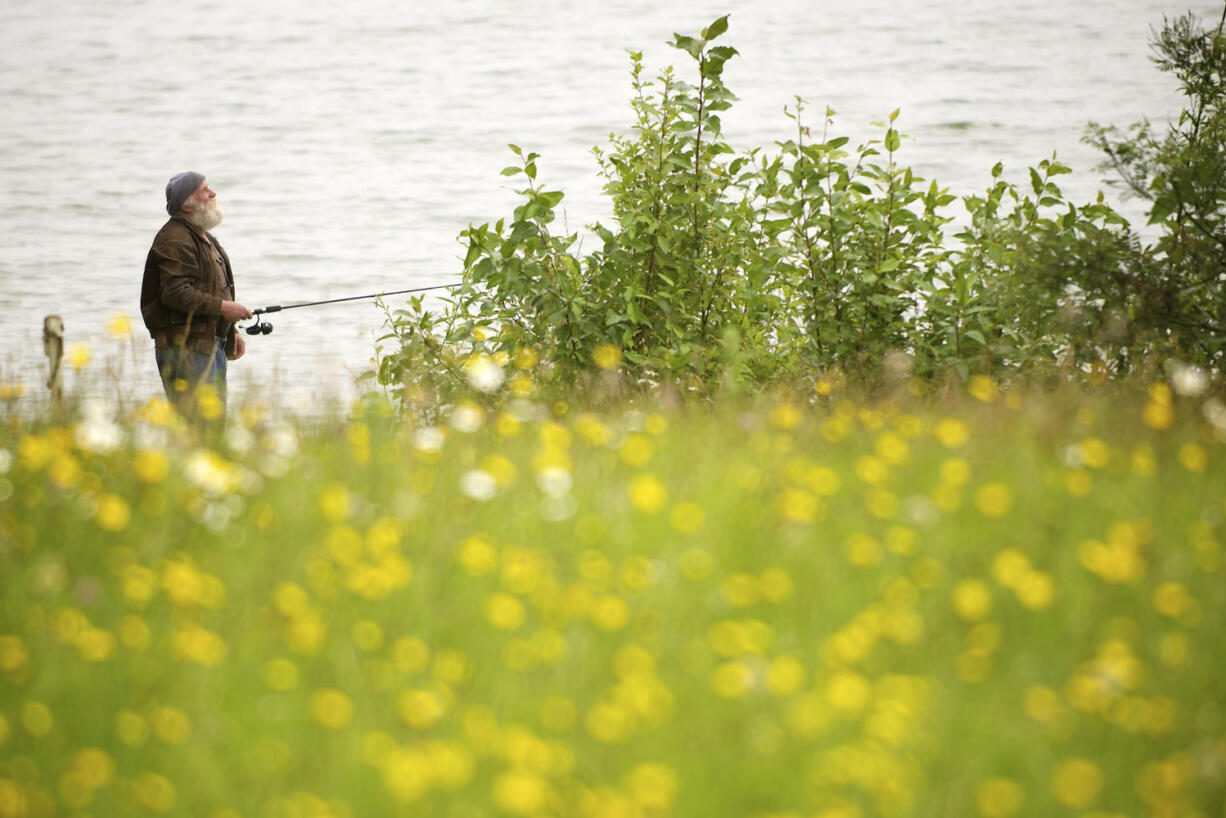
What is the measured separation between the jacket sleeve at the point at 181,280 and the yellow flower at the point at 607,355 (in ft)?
6.61

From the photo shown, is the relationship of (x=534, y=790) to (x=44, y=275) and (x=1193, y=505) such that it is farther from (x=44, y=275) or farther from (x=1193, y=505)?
(x=44, y=275)

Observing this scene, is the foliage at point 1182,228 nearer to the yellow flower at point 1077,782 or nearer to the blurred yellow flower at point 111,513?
the yellow flower at point 1077,782

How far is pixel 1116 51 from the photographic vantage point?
22.2m

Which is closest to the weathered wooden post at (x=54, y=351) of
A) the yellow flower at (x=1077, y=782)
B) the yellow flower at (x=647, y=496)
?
the yellow flower at (x=647, y=496)

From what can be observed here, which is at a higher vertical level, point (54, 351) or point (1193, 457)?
point (54, 351)

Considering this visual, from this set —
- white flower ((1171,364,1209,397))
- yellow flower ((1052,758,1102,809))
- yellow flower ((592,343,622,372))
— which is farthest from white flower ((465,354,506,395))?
yellow flower ((1052,758,1102,809))

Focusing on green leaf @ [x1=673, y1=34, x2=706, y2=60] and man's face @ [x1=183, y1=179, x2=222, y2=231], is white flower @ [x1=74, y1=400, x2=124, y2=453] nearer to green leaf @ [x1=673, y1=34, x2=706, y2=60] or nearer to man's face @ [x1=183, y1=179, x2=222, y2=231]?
man's face @ [x1=183, y1=179, x2=222, y2=231]

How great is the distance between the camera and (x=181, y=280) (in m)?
5.87

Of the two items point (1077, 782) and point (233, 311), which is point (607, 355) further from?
point (1077, 782)

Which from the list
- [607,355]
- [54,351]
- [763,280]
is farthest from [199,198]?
[763,280]

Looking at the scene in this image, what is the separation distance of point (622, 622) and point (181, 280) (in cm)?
397

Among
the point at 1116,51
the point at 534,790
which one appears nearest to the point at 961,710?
the point at 534,790

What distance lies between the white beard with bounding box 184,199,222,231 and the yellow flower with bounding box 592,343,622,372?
2.21 m

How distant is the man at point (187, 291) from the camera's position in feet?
19.2
